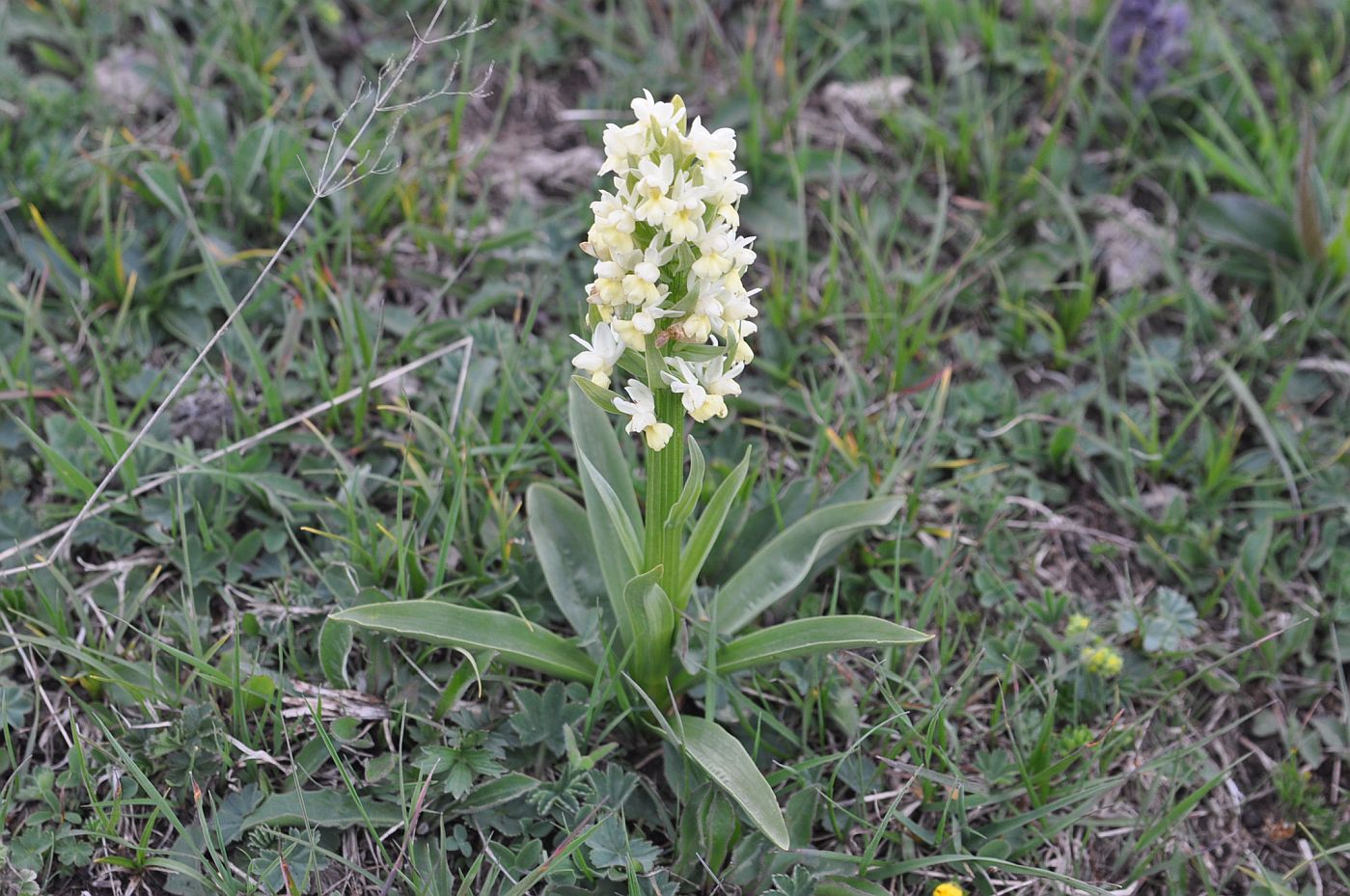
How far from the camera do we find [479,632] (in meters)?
2.40

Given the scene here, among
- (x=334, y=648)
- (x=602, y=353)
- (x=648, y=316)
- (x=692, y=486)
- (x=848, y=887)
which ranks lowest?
(x=848, y=887)

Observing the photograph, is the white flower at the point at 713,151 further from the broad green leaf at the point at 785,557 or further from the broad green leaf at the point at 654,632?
the broad green leaf at the point at 785,557

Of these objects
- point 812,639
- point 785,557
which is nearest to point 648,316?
point 812,639

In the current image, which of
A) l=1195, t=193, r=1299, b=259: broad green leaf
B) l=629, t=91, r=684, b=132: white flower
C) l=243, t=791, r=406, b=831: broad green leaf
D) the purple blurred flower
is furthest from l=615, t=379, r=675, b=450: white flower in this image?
the purple blurred flower

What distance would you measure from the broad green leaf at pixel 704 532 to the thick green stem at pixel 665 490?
6cm

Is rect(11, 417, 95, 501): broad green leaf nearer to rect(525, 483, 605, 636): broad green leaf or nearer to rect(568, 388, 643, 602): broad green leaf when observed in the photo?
rect(525, 483, 605, 636): broad green leaf

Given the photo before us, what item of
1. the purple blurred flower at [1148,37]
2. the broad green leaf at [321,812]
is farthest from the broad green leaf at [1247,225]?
the broad green leaf at [321,812]

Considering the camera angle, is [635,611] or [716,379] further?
[635,611]

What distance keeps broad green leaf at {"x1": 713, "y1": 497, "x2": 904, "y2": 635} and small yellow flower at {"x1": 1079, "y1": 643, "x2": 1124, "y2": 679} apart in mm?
644

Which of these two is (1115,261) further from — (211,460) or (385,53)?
(211,460)

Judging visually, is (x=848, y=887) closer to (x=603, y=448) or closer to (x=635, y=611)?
(x=635, y=611)

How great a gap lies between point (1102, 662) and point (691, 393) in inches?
57.1

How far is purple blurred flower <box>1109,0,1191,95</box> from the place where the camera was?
13.6 ft

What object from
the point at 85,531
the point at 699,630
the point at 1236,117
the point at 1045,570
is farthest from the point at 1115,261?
the point at 85,531
